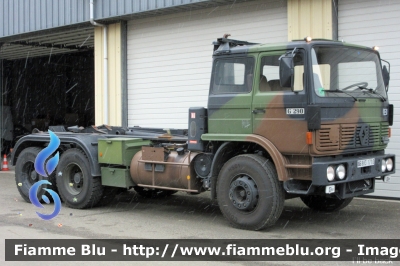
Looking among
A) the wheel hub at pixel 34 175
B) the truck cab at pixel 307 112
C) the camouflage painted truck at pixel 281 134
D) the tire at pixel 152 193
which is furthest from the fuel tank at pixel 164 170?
the wheel hub at pixel 34 175

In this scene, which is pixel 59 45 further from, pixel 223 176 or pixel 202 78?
pixel 223 176

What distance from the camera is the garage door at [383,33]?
10438 millimetres

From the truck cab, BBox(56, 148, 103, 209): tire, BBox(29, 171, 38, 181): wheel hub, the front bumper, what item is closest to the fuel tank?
the truck cab

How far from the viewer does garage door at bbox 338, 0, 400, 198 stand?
10.4m

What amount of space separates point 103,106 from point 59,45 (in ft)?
18.6

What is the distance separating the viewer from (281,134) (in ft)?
25.3

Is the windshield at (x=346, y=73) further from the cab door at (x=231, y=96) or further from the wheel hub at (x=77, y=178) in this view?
the wheel hub at (x=77, y=178)

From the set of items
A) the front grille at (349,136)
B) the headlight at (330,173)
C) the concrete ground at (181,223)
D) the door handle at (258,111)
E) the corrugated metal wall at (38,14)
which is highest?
the corrugated metal wall at (38,14)

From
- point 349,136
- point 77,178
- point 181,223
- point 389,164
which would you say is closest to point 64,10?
point 77,178

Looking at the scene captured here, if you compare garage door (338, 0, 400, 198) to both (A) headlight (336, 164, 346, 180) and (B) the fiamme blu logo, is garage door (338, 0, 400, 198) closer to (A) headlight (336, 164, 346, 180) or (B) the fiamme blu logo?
(A) headlight (336, 164, 346, 180)

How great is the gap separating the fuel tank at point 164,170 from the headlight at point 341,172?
7.86ft

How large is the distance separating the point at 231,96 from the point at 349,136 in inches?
73.2

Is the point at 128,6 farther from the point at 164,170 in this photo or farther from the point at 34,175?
the point at 164,170

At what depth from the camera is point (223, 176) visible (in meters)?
8.24
